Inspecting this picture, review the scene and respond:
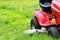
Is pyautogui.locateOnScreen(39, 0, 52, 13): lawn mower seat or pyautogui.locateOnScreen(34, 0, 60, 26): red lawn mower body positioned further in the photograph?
pyautogui.locateOnScreen(39, 0, 52, 13): lawn mower seat

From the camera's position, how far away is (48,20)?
245 inches

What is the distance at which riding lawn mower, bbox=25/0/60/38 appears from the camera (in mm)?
5879

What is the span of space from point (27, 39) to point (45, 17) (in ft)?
2.66

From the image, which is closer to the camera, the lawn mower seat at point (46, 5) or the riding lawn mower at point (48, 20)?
the riding lawn mower at point (48, 20)

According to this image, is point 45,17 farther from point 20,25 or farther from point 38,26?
point 20,25

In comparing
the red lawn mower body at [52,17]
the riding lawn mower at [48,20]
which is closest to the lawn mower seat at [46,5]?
the riding lawn mower at [48,20]

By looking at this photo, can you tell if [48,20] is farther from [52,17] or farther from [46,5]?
[46,5]

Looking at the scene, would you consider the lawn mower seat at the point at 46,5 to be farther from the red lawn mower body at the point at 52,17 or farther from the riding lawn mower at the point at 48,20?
the red lawn mower body at the point at 52,17

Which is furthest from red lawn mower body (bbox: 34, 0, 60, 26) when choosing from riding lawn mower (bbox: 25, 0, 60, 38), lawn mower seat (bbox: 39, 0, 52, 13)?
lawn mower seat (bbox: 39, 0, 52, 13)

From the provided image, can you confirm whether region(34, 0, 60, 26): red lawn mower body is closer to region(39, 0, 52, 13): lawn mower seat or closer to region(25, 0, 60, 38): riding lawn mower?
region(25, 0, 60, 38): riding lawn mower

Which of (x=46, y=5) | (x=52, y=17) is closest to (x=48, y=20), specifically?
(x=52, y=17)

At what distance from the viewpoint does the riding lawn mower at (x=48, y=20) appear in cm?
588

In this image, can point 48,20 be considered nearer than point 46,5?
Yes

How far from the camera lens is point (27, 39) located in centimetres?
588
